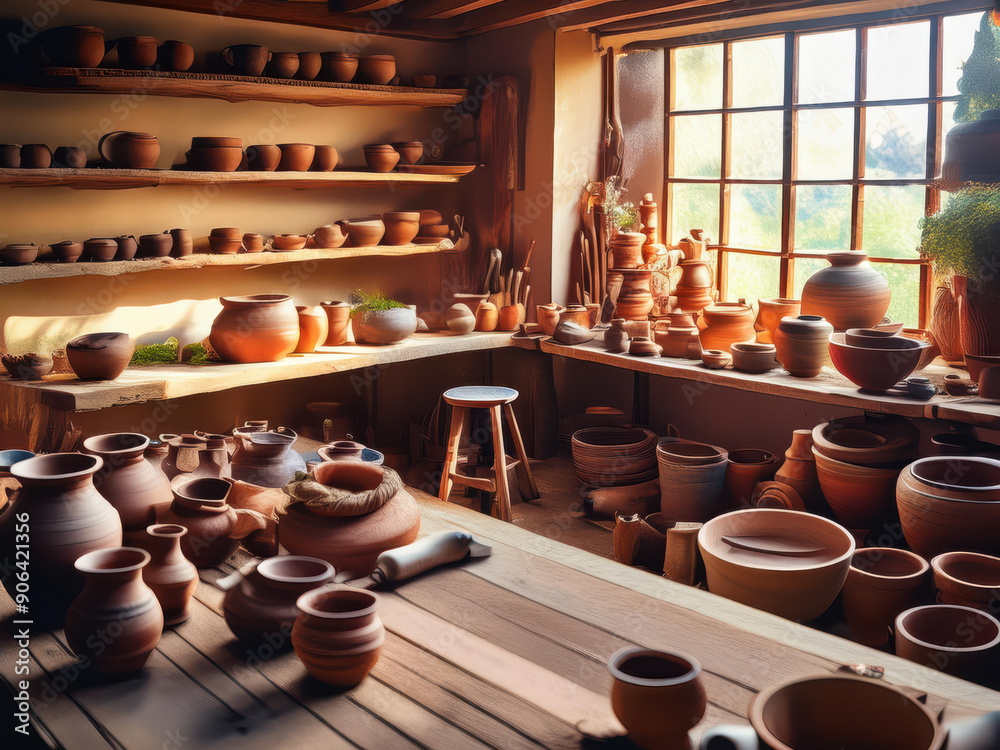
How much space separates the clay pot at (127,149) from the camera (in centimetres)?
394

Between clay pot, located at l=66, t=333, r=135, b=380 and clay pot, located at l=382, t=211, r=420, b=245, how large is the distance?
1739 mm

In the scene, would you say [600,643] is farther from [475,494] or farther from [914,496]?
[475,494]

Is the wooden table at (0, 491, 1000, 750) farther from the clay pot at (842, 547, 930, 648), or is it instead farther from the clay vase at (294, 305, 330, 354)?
the clay vase at (294, 305, 330, 354)

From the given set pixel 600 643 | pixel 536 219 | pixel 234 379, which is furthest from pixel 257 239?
pixel 600 643

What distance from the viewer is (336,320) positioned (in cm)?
450

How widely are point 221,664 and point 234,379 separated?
2.29m

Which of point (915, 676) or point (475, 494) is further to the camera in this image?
point (475, 494)

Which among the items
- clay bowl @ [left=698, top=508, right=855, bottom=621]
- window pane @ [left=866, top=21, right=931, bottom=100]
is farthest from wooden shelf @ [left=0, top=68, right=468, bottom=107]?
clay bowl @ [left=698, top=508, right=855, bottom=621]

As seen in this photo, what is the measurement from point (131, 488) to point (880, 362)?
2.69 m

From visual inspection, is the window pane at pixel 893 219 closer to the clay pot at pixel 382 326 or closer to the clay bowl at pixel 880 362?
the clay bowl at pixel 880 362

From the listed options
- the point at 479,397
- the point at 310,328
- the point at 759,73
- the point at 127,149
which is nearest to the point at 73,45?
the point at 127,149

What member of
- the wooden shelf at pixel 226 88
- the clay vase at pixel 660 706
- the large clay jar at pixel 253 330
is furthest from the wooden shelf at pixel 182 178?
the clay vase at pixel 660 706

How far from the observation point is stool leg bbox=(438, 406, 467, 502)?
14.3 feet

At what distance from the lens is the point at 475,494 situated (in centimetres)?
481
